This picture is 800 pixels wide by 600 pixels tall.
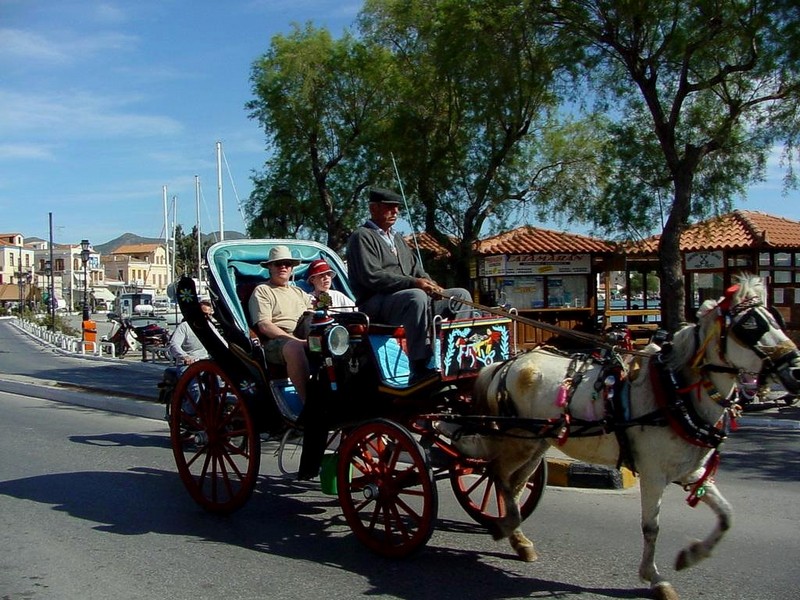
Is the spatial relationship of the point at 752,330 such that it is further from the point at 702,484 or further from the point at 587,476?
the point at 587,476

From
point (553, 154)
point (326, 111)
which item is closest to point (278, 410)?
point (553, 154)

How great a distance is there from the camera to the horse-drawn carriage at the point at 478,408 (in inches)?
187

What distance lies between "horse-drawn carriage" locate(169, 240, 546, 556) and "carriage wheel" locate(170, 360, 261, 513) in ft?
0.03

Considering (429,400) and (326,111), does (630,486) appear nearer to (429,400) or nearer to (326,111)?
(429,400)

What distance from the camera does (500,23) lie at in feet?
63.1

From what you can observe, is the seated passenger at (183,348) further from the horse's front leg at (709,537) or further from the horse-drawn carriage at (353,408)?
the horse's front leg at (709,537)

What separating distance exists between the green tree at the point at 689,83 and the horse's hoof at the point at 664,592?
12.0 m

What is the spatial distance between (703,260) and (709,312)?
20.5 metres

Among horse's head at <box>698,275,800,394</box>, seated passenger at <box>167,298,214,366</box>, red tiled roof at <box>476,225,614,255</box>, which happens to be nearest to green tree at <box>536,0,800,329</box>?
red tiled roof at <box>476,225,614,255</box>

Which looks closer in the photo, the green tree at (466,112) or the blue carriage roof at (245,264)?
the blue carriage roof at (245,264)

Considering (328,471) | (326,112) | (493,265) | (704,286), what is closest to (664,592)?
(328,471)

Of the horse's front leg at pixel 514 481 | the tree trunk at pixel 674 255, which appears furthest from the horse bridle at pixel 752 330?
the tree trunk at pixel 674 255

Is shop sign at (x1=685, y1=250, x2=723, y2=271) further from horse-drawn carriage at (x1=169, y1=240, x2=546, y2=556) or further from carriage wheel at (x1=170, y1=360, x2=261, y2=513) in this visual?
carriage wheel at (x1=170, y1=360, x2=261, y2=513)

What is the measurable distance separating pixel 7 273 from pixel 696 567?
4980 inches
